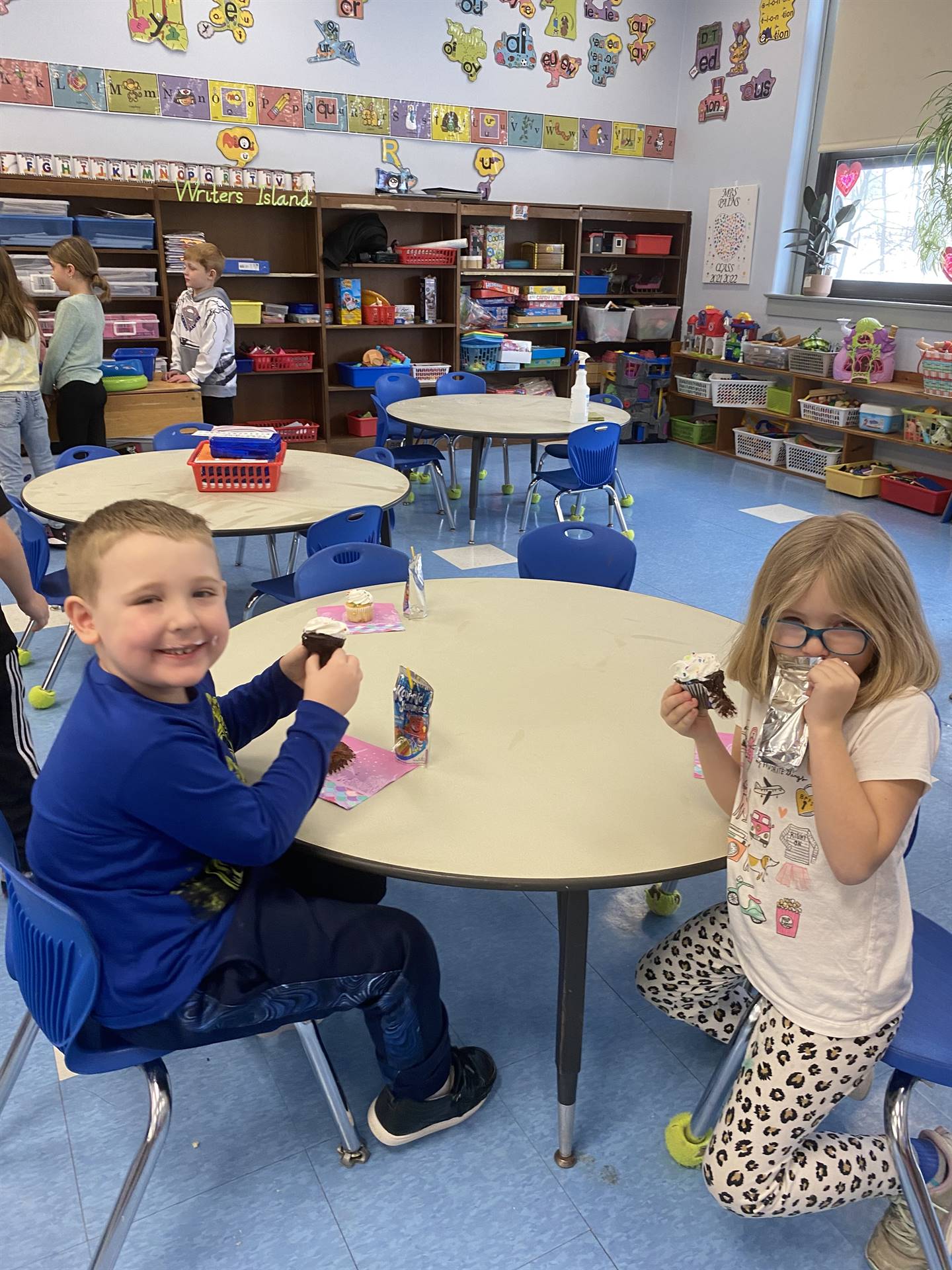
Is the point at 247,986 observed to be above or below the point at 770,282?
below

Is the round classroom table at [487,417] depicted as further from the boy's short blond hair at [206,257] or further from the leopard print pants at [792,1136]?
the leopard print pants at [792,1136]

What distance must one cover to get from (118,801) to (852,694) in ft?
3.14

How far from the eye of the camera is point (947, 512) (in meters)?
5.91

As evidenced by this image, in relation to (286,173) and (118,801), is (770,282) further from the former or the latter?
(118,801)

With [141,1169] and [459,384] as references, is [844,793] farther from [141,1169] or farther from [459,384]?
[459,384]

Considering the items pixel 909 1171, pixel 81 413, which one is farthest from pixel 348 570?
pixel 81 413

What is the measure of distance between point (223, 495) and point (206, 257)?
288 cm

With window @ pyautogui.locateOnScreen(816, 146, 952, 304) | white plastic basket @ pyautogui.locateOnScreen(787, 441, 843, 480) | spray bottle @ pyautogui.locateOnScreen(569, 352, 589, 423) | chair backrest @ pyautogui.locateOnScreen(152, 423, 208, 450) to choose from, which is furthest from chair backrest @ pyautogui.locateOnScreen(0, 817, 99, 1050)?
window @ pyautogui.locateOnScreen(816, 146, 952, 304)

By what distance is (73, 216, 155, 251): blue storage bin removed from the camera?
5.82m

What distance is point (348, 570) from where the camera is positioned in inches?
98.7

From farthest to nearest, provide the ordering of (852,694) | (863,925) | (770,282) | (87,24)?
(770,282) → (87,24) → (863,925) → (852,694)

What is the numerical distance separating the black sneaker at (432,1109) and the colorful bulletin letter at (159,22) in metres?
6.68

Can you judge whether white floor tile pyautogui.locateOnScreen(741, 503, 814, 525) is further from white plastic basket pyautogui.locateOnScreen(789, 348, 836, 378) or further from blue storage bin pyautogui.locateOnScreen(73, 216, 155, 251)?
blue storage bin pyautogui.locateOnScreen(73, 216, 155, 251)

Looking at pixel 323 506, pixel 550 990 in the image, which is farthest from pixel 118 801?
pixel 323 506
